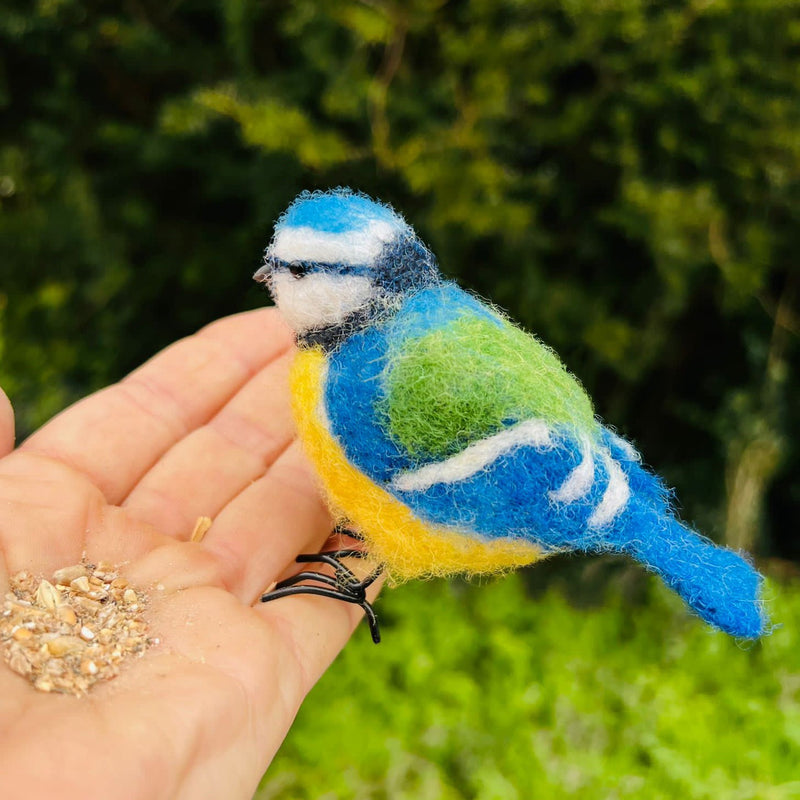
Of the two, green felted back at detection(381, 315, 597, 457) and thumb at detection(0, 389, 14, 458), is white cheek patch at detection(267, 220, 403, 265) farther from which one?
thumb at detection(0, 389, 14, 458)

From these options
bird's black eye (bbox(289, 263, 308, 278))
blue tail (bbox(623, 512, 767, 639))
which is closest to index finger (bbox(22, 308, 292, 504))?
bird's black eye (bbox(289, 263, 308, 278))

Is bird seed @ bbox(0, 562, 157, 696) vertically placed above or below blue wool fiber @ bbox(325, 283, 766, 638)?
below

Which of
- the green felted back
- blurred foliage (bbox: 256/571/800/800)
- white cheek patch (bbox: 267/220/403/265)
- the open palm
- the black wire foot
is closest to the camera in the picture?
the open palm

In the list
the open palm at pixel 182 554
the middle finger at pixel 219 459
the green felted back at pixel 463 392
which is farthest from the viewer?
the middle finger at pixel 219 459

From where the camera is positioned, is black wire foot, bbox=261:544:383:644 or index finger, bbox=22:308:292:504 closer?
black wire foot, bbox=261:544:383:644

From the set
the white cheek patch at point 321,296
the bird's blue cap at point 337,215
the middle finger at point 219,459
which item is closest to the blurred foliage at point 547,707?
the middle finger at point 219,459

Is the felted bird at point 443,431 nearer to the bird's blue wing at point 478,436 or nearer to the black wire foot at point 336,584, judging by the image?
the bird's blue wing at point 478,436

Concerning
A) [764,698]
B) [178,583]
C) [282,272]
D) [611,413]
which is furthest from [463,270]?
[764,698]

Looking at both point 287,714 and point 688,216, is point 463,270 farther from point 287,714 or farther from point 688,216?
point 287,714
